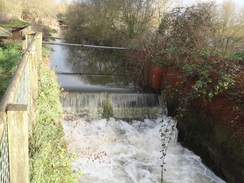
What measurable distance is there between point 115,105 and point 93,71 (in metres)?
5.64

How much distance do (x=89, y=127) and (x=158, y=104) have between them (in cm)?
307

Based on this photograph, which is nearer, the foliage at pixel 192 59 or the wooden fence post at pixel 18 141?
the wooden fence post at pixel 18 141

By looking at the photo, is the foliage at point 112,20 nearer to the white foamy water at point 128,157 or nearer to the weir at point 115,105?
the weir at point 115,105

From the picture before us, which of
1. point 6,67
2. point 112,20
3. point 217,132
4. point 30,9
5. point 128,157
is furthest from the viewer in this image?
point 30,9

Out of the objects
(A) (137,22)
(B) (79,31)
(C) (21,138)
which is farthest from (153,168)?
(B) (79,31)

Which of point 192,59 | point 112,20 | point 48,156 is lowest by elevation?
point 48,156

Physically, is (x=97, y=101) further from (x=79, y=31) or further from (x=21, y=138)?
(x=79, y=31)

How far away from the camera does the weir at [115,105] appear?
347 inches

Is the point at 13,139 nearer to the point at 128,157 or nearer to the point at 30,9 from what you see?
the point at 128,157

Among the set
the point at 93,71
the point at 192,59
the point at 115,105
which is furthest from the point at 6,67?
the point at 93,71

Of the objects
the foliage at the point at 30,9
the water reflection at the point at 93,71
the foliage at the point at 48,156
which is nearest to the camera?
the foliage at the point at 48,156

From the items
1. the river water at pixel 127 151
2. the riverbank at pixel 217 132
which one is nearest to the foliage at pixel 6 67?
the river water at pixel 127 151

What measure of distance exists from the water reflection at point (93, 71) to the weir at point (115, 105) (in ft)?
4.35

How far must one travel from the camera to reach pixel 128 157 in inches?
273
